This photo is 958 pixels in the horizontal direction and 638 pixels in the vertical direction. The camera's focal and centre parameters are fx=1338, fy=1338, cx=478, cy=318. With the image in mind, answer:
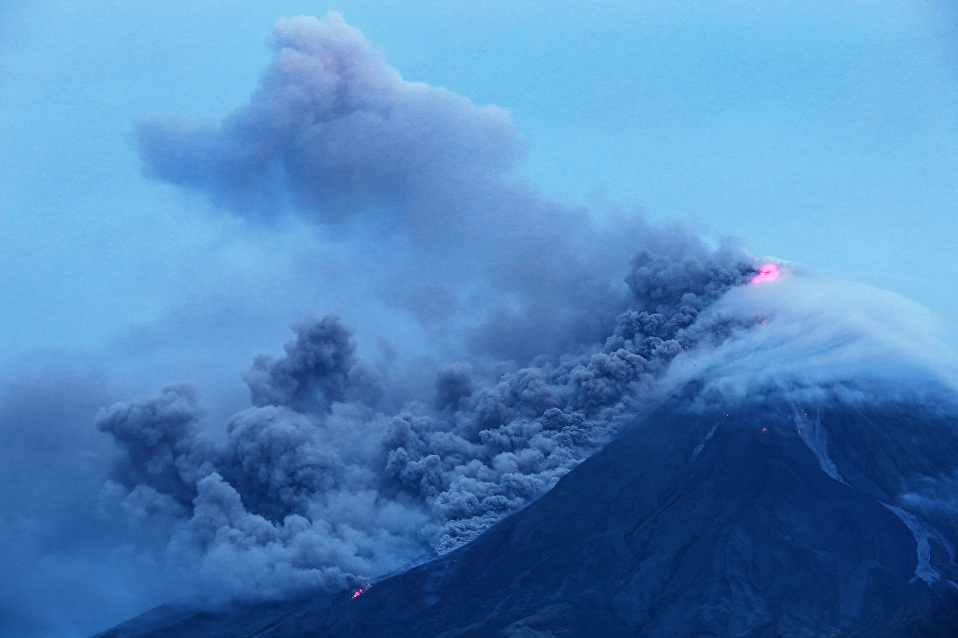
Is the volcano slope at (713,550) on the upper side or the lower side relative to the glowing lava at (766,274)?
lower

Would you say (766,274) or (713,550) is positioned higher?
(766,274)

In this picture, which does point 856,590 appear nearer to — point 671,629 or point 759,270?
point 671,629

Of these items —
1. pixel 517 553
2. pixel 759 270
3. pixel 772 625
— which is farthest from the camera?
pixel 759 270

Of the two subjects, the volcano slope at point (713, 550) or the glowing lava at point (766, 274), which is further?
the glowing lava at point (766, 274)

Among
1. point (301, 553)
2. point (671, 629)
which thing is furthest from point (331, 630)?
point (671, 629)

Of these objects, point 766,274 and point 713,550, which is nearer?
point 713,550
